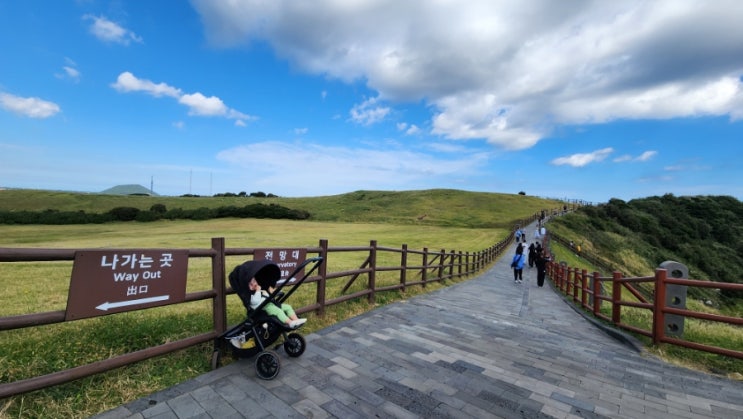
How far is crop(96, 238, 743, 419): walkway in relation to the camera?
341cm

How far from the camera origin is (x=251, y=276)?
13.5ft

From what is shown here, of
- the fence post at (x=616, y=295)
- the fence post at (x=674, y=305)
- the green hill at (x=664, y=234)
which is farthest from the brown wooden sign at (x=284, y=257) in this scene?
the green hill at (x=664, y=234)

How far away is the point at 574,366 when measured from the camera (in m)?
4.75

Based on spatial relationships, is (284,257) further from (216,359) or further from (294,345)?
(216,359)

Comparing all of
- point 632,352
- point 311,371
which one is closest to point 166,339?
point 311,371

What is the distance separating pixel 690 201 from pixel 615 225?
129ft

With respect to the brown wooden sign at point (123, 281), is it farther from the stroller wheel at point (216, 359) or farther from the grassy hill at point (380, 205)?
the grassy hill at point (380, 205)

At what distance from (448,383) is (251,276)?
2.43 metres

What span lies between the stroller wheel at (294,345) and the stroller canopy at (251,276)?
67cm

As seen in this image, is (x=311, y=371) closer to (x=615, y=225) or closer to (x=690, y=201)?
(x=615, y=225)

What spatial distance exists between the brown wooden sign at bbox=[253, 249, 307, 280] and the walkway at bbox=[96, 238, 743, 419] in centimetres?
100

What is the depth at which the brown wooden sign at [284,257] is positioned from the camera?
198 inches

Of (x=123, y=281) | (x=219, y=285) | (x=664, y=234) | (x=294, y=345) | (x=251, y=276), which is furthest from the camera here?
(x=664, y=234)

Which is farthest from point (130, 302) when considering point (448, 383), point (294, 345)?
point (448, 383)
